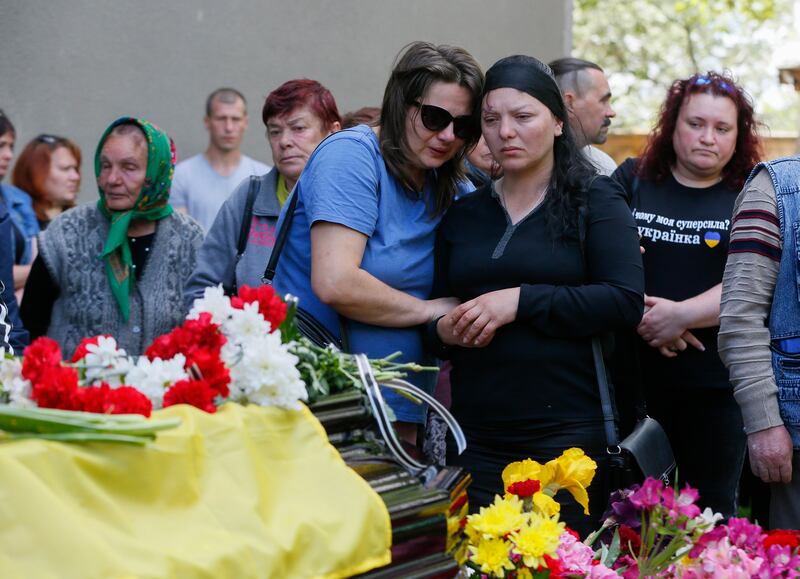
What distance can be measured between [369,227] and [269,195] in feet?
3.70

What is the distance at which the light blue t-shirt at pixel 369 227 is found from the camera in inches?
121

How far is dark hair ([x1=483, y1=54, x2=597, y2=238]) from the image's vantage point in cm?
313

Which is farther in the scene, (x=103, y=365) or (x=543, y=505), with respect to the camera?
(x=543, y=505)

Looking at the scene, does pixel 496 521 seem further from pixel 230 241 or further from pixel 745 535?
pixel 230 241

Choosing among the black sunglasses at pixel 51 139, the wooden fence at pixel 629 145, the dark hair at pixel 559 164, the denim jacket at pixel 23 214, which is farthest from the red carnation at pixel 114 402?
the wooden fence at pixel 629 145

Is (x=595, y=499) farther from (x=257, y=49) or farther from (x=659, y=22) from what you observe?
(x=659, y=22)

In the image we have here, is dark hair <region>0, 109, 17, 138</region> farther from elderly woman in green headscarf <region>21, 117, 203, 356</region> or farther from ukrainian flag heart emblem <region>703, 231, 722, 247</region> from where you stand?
ukrainian flag heart emblem <region>703, 231, 722, 247</region>

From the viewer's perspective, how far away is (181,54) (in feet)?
23.7

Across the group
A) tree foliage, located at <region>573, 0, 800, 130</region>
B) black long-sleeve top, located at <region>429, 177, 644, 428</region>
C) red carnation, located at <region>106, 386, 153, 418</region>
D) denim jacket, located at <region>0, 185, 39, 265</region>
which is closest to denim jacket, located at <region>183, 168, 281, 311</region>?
black long-sleeve top, located at <region>429, 177, 644, 428</region>

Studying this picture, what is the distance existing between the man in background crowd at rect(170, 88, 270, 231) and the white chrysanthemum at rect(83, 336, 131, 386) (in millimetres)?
4812

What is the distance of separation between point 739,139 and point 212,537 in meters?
3.10

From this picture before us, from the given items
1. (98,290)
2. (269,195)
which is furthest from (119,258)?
(269,195)

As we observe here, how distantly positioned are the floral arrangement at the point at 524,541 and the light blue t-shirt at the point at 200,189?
475 centimetres

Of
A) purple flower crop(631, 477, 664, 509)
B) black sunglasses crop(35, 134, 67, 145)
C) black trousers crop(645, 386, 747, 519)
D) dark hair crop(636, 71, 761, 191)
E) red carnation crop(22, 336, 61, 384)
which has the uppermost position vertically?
dark hair crop(636, 71, 761, 191)
